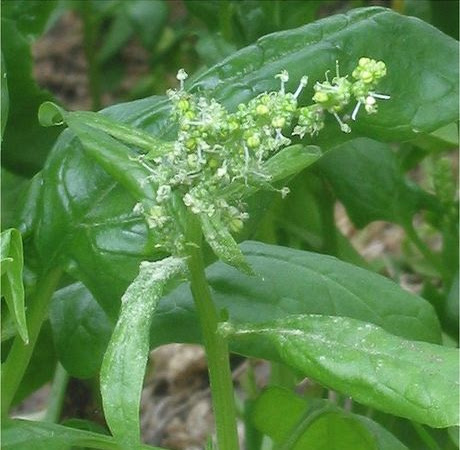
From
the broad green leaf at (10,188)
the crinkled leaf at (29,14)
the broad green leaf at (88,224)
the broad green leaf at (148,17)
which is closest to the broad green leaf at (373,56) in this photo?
the broad green leaf at (88,224)

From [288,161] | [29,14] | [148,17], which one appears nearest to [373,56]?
[288,161]

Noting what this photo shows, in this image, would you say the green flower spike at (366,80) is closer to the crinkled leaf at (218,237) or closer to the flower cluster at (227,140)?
the flower cluster at (227,140)

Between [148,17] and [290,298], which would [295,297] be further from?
[148,17]

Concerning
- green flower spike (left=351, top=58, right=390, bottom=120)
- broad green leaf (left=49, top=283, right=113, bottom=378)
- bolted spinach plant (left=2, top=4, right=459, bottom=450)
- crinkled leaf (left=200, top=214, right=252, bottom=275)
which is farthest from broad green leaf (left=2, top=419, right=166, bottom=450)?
green flower spike (left=351, top=58, right=390, bottom=120)

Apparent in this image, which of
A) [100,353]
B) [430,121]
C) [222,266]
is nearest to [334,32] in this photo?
[430,121]

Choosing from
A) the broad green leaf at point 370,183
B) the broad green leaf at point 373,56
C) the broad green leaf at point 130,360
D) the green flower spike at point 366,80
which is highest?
the green flower spike at point 366,80

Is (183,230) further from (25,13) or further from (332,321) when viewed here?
(25,13)

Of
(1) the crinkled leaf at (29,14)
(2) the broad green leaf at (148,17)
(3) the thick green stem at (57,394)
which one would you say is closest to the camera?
(1) the crinkled leaf at (29,14)
